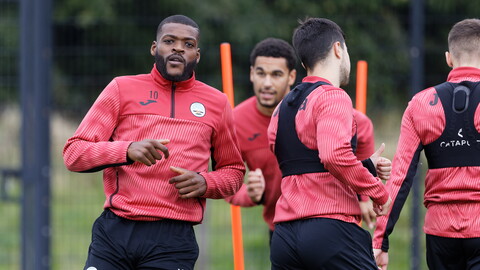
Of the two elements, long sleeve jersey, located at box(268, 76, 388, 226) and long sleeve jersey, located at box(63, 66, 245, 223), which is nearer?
long sleeve jersey, located at box(268, 76, 388, 226)

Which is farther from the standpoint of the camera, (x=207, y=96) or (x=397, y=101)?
(x=397, y=101)

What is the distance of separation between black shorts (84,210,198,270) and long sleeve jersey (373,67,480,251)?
0.99 m

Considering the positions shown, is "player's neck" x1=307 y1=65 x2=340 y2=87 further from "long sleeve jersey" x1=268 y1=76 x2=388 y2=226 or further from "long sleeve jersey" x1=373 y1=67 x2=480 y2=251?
"long sleeve jersey" x1=373 y1=67 x2=480 y2=251

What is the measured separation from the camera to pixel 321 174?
13.8 feet

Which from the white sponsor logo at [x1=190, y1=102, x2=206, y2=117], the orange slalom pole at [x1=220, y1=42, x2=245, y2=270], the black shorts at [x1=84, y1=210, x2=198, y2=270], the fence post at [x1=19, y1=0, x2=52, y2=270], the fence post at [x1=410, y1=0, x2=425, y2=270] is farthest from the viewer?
the fence post at [x1=19, y1=0, x2=52, y2=270]

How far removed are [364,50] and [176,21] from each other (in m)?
3.81

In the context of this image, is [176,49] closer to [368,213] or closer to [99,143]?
[99,143]

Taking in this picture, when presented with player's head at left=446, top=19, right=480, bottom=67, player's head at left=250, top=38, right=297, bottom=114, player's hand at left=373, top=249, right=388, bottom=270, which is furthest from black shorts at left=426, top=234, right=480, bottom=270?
player's head at left=250, top=38, right=297, bottom=114

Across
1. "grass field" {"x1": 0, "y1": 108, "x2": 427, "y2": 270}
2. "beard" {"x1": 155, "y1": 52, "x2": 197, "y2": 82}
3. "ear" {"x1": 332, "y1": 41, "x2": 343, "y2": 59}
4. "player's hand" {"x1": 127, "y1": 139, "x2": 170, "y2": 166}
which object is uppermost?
"ear" {"x1": 332, "y1": 41, "x2": 343, "y2": 59}

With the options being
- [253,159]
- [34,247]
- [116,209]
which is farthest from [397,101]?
[116,209]

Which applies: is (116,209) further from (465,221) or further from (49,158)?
(49,158)

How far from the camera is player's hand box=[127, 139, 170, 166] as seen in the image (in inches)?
164

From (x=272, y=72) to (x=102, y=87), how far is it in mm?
2789

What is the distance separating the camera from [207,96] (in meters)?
4.64
